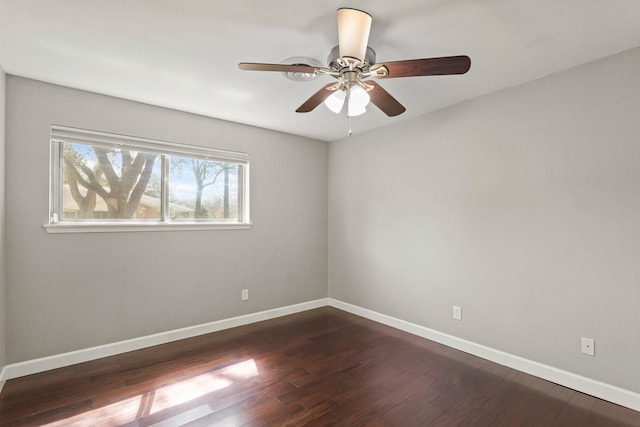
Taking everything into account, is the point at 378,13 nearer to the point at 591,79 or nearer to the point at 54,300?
the point at 591,79

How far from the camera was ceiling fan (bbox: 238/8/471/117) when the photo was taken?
1.49m

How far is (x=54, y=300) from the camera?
253 cm

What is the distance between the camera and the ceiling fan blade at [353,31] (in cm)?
145

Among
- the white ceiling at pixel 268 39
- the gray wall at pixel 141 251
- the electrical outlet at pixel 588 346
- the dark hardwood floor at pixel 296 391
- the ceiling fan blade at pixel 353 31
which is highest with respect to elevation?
the white ceiling at pixel 268 39

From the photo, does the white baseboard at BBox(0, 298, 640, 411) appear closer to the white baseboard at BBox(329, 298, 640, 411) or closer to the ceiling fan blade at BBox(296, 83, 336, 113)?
the white baseboard at BBox(329, 298, 640, 411)

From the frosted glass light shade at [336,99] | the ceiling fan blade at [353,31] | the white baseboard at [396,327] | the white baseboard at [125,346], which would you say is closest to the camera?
the ceiling fan blade at [353,31]

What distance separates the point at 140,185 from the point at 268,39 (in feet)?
6.43

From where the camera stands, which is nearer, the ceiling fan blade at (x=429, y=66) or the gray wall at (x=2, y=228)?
the ceiling fan blade at (x=429, y=66)

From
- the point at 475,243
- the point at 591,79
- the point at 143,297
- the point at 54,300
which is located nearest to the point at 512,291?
the point at 475,243

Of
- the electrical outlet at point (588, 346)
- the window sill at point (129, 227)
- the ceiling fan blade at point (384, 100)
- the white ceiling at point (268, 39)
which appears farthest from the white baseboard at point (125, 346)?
the electrical outlet at point (588, 346)

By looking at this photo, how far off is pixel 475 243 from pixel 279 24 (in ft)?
7.75

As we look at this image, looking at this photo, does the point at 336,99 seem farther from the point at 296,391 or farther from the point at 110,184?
the point at 110,184

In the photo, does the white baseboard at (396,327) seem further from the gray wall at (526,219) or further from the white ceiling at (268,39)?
the white ceiling at (268,39)

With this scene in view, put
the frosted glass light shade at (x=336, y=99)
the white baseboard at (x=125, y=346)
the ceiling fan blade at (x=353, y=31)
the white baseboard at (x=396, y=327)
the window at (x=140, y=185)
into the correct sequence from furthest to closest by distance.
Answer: the window at (x=140, y=185), the white baseboard at (x=125, y=346), the white baseboard at (x=396, y=327), the frosted glass light shade at (x=336, y=99), the ceiling fan blade at (x=353, y=31)
